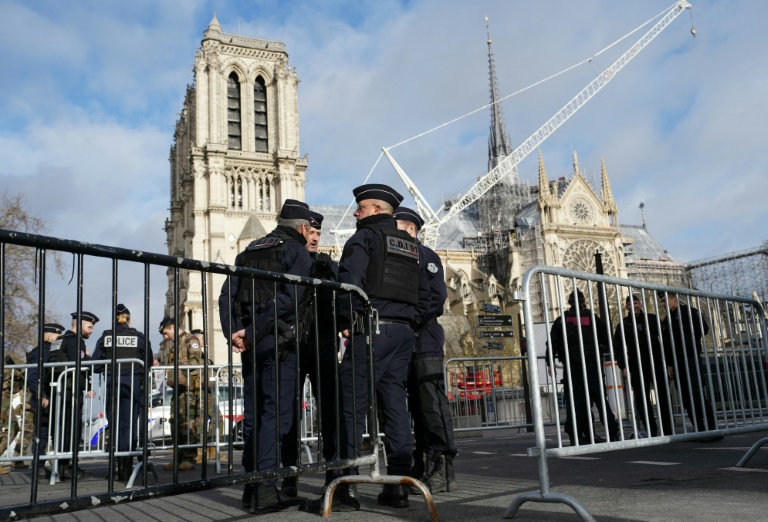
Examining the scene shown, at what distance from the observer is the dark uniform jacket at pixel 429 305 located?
5277mm

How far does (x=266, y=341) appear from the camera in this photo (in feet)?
14.2

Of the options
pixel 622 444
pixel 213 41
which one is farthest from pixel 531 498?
pixel 213 41

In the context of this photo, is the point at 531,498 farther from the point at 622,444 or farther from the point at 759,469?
the point at 759,469

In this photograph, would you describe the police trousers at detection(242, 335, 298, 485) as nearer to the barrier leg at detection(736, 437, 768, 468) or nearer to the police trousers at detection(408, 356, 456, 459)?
the police trousers at detection(408, 356, 456, 459)

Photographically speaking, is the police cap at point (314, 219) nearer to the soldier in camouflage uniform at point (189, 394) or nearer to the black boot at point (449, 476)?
the black boot at point (449, 476)

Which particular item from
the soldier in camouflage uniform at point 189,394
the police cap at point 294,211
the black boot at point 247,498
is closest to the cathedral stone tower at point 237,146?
the soldier in camouflage uniform at point 189,394

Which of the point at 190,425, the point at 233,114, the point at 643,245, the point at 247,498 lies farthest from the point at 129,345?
the point at 643,245

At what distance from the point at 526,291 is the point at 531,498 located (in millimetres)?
1020

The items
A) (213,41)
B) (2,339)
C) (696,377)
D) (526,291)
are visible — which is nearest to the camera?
(2,339)

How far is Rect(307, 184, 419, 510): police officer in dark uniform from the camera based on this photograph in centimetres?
435

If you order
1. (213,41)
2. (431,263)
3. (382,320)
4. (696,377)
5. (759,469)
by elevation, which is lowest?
(759,469)

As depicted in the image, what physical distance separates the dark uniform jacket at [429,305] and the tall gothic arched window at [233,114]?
50.4 m

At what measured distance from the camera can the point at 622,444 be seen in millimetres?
3916

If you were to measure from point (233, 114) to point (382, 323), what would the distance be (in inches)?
2087
